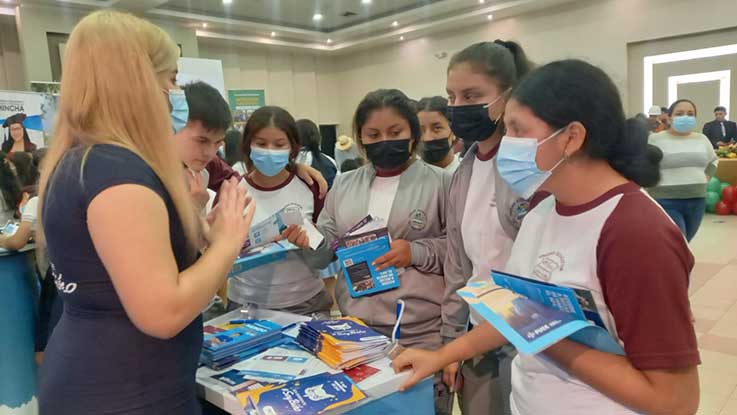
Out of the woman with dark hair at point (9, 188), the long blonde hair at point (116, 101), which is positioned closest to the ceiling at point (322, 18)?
the woman with dark hair at point (9, 188)

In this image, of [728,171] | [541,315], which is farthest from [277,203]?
[728,171]

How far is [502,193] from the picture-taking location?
1.55m

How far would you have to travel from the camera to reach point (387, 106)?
6.30ft

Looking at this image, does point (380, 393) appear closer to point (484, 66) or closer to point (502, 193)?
point (502, 193)

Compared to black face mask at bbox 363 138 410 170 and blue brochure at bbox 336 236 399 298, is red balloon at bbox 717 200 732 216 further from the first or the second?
blue brochure at bbox 336 236 399 298

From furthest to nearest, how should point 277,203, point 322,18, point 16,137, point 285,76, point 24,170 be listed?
point 285,76
point 322,18
point 16,137
point 24,170
point 277,203

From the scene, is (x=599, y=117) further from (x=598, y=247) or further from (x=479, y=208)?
(x=479, y=208)

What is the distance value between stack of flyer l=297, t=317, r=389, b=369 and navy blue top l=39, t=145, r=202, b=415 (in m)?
0.45

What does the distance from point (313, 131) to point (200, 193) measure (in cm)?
242

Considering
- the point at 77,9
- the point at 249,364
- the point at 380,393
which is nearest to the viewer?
the point at 380,393

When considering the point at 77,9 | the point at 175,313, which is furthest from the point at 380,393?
the point at 77,9

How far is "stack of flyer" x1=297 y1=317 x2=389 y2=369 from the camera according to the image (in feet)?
4.64

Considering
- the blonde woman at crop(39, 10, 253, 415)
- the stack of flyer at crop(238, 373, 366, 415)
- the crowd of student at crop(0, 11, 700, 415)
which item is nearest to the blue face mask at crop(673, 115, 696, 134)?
the crowd of student at crop(0, 11, 700, 415)

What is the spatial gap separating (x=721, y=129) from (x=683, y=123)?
5.43 metres
